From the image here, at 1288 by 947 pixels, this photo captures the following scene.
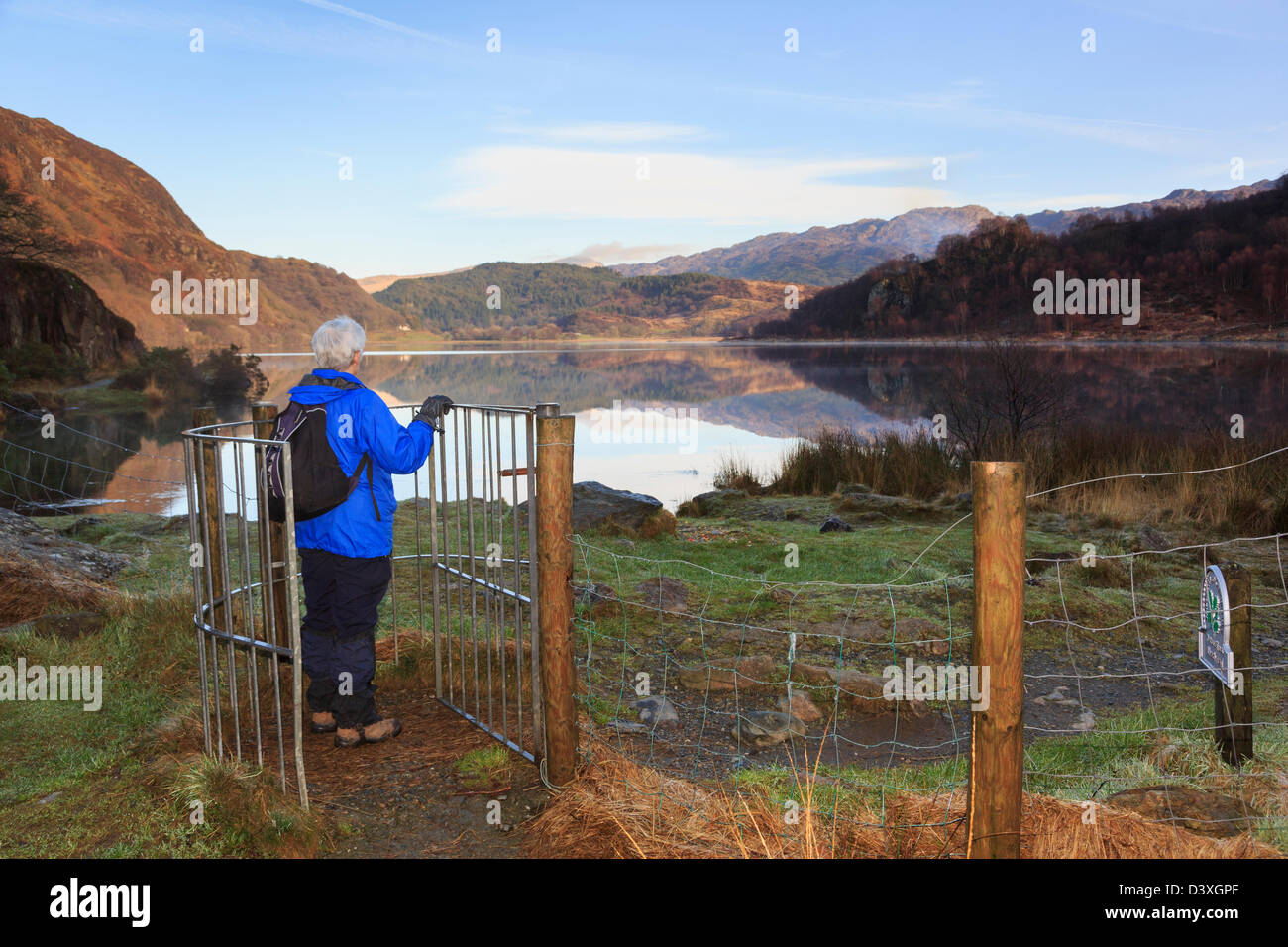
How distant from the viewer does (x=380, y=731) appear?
4887mm

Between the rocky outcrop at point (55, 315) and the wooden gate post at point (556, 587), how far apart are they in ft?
143

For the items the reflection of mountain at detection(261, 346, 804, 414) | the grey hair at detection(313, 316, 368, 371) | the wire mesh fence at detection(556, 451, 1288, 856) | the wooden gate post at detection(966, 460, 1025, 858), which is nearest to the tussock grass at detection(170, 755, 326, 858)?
the wire mesh fence at detection(556, 451, 1288, 856)

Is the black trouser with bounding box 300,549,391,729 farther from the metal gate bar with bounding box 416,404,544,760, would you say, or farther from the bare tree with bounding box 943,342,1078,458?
the bare tree with bounding box 943,342,1078,458

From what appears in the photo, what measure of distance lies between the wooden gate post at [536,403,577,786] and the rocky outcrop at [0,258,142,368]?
43588 millimetres

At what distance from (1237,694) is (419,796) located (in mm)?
4028

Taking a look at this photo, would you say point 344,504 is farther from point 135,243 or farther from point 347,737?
point 135,243

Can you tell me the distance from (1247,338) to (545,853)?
87.2m

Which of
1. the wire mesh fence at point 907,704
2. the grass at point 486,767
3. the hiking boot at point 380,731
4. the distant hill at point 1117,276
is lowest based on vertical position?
the wire mesh fence at point 907,704

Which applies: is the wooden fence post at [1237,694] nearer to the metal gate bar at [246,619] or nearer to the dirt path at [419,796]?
the dirt path at [419,796]

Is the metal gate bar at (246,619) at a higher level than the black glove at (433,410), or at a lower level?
lower

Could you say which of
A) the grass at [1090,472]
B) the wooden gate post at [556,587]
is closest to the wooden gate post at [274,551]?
the wooden gate post at [556,587]

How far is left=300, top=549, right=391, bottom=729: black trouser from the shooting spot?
15.0ft

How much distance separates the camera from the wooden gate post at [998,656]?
3002 millimetres

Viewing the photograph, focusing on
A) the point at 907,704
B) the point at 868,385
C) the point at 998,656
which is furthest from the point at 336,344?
the point at 868,385
